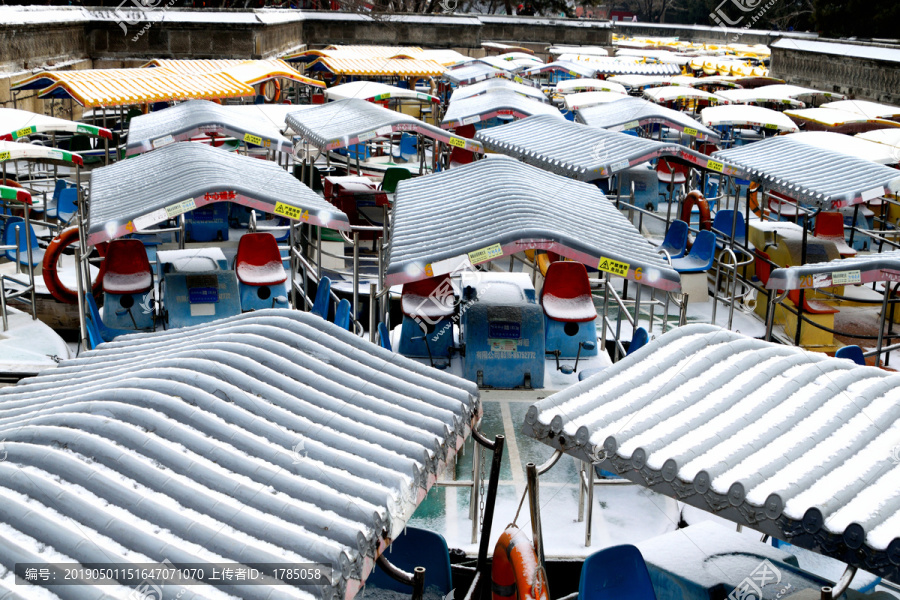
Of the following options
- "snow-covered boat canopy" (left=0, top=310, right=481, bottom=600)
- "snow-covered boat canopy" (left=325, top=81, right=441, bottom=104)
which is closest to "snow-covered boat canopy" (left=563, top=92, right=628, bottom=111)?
"snow-covered boat canopy" (left=325, top=81, right=441, bottom=104)

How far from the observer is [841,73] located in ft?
101

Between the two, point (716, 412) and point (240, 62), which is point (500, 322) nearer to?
point (716, 412)

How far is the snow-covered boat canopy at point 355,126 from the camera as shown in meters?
15.1

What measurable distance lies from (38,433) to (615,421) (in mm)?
3199

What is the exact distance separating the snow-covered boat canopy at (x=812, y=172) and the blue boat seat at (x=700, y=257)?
4.07 feet

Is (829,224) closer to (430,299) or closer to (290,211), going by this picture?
(430,299)

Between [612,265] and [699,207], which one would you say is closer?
[612,265]

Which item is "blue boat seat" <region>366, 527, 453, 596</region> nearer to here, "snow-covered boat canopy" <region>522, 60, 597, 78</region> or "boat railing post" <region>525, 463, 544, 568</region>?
"boat railing post" <region>525, 463, 544, 568</region>

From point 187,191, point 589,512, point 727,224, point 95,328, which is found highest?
point 187,191

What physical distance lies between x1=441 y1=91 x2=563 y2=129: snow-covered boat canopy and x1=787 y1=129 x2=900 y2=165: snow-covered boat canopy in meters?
5.22

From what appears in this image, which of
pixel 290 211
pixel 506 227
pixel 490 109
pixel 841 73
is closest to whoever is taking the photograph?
pixel 506 227

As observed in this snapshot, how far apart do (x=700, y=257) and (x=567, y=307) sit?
460 centimetres

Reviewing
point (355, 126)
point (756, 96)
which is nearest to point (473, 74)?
point (756, 96)

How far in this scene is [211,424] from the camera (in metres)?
4.66
